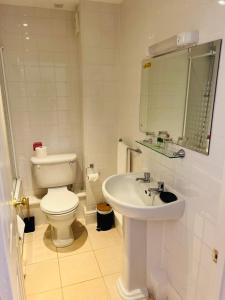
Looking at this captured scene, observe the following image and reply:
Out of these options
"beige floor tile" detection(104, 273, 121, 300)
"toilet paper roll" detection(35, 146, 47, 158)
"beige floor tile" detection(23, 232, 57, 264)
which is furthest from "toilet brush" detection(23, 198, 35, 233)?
"beige floor tile" detection(104, 273, 121, 300)

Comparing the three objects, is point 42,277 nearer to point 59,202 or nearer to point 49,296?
point 49,296

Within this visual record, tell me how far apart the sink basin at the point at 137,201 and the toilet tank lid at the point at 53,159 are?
2.87 ft

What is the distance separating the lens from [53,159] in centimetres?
241

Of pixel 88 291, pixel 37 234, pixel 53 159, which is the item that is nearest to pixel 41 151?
pixel 53 159

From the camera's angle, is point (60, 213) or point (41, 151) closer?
point (60, 213)

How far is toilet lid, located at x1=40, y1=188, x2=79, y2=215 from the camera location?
2074 millimetres

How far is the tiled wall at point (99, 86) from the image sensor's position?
7.02 ft

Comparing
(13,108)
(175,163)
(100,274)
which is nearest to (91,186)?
(100,274)

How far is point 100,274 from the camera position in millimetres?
1926

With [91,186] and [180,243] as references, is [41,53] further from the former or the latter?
[180,243]

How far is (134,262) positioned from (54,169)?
127 centimetres

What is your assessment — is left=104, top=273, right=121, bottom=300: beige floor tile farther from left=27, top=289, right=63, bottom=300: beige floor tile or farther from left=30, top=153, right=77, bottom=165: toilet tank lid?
left=30, top=153, right=77, bottom=165: toilet tank lid

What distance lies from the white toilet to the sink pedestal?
0.71 meters

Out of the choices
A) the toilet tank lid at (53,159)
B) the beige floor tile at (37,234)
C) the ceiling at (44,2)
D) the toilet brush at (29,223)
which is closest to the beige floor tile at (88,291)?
the beige floor tile at (37,234)
